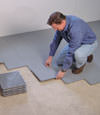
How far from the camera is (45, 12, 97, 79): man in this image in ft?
8.55

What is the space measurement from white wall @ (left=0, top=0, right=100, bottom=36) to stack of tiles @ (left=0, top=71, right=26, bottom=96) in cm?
153

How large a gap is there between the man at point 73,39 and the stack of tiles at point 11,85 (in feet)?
1.52

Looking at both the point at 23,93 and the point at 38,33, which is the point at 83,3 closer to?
the point at 38,33

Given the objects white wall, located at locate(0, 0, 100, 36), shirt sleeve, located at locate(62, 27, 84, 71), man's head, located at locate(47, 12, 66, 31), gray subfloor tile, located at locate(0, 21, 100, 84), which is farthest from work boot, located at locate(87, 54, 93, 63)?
white wall, located at locate(0, 0, 100, 36)

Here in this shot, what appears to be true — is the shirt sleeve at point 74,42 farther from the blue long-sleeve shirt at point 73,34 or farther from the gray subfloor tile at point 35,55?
the gray subfloor tile at point 35,55

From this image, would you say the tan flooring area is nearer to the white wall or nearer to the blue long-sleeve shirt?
the blue long-sleeve shirt

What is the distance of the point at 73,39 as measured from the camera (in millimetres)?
2648

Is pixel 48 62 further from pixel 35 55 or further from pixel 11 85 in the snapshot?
pixel 11 85

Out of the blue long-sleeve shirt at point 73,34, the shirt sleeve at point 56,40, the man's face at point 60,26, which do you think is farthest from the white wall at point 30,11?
the man's face at point 60,26

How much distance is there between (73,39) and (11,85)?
843mm

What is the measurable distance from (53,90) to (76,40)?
24.0 inches

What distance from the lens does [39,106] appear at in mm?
2367

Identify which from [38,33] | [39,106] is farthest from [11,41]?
[39,106]

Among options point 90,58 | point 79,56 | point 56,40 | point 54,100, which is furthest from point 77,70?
point 54,100
